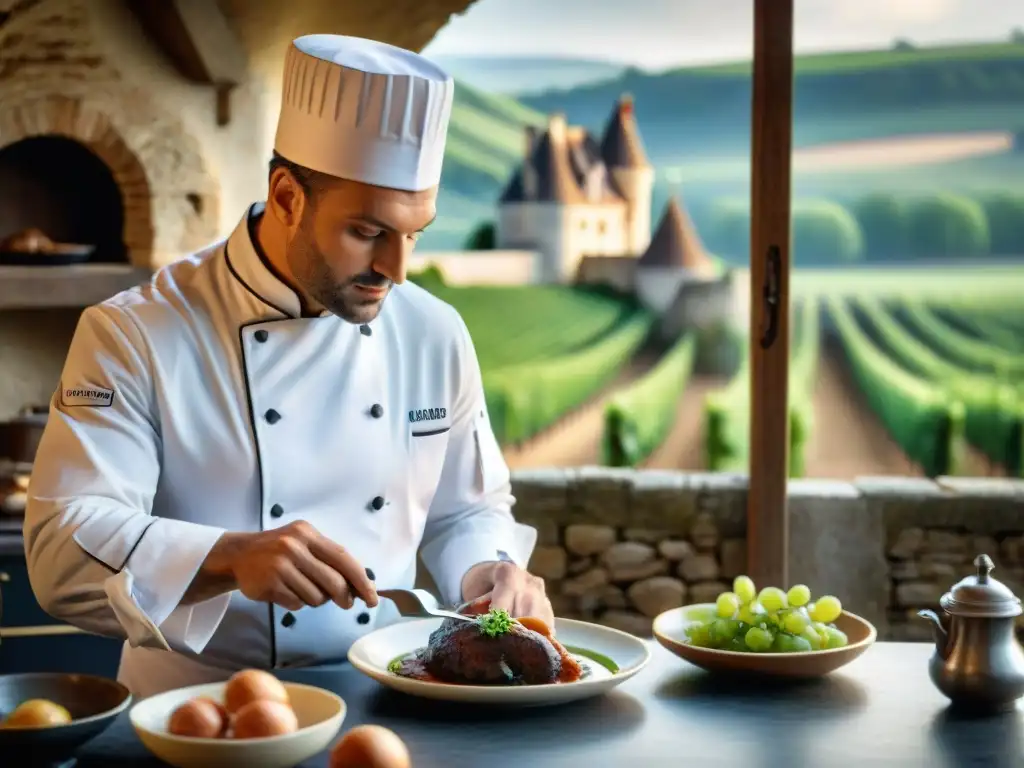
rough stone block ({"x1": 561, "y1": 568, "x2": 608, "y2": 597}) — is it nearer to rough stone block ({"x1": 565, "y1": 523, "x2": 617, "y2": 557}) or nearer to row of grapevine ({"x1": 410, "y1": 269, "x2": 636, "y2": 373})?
rough stone block ({"x1": 565, "y1": 523, "x2": 617, "y2": 557})

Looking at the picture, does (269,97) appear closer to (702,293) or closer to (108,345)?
(702,293)

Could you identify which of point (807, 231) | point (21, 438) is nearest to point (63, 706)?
point (21, 438)

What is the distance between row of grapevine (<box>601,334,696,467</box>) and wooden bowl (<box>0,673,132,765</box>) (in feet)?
9.41

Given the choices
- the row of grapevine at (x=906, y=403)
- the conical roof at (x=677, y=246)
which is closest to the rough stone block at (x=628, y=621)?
the row of grapevine at (x=906, y=403)

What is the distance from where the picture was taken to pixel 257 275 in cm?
219

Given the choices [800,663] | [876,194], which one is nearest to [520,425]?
[876,194]

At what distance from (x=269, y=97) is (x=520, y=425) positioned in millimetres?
1351

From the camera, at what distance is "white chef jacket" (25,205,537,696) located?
1971mm

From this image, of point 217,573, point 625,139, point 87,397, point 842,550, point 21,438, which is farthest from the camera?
point 625,139

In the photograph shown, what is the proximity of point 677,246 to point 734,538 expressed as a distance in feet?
3.01

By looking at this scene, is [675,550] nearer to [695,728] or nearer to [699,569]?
[699,569]

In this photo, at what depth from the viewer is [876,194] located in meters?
4.29

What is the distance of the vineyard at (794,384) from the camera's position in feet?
14.0

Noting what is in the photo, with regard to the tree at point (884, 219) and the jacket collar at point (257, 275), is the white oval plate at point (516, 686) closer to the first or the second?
the jacket collar at point (257, 275)
